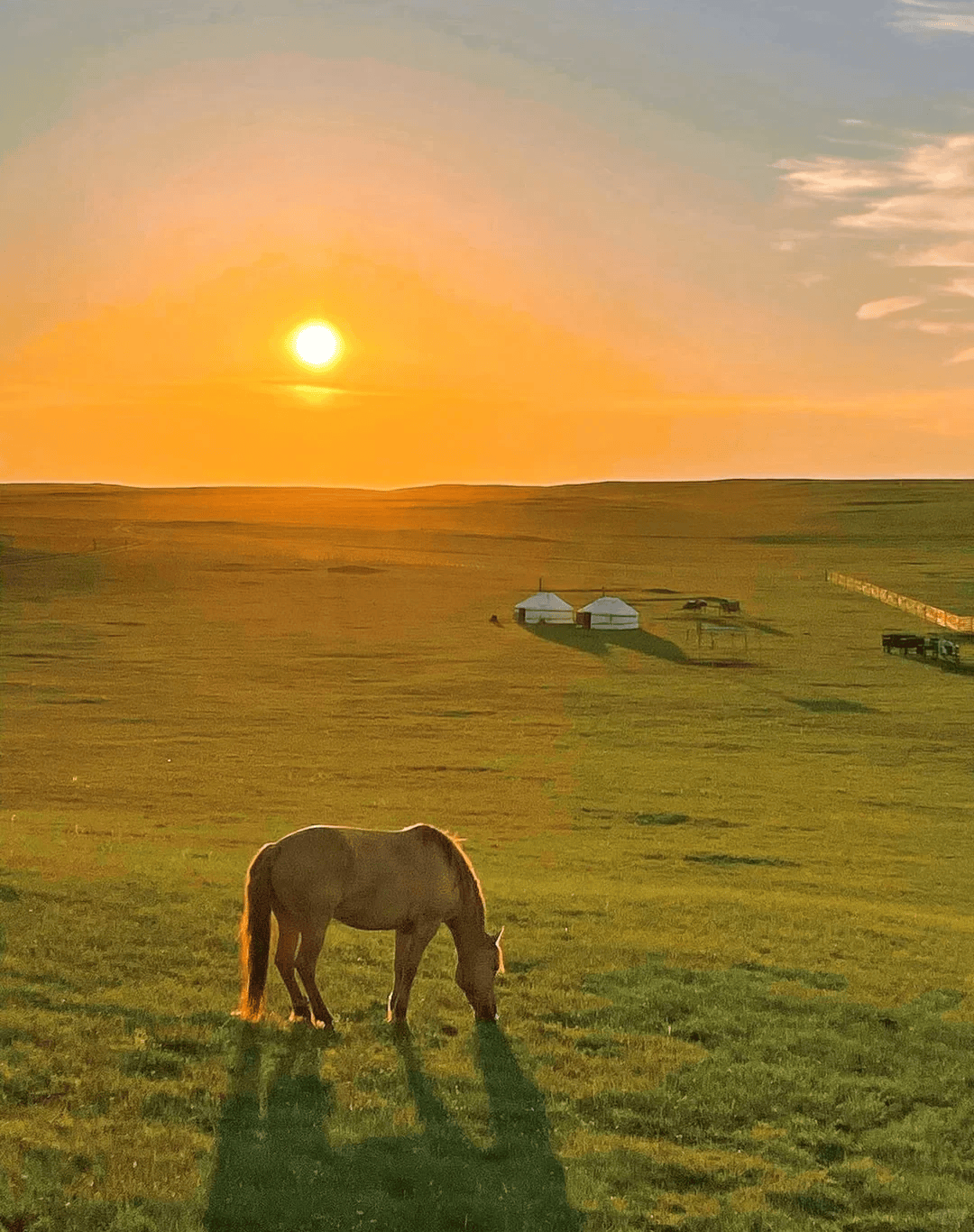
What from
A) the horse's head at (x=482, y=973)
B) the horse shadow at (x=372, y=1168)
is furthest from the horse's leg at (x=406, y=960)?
the horse shadow at (x=372, y=1168)

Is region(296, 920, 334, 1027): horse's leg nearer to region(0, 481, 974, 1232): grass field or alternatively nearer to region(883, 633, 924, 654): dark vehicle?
region(0, 481, 974, 1232): grass field

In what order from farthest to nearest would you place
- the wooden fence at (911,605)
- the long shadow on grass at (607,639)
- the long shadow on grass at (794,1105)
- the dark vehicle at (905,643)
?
the wooden fence at (911,605)
the long shadow on grass at (607,639)
the dark vehicle at (905,643)
the long shadow on grass at (794,1105)

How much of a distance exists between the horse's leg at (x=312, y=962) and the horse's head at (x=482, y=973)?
1.43 m

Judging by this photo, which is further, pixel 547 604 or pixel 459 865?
pixel 547 604

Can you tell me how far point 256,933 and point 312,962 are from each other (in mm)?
601

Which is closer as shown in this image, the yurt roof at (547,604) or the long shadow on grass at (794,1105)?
the long shadow on grass at (794,1105)

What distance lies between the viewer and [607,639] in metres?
68.1

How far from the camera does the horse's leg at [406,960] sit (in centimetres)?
1158

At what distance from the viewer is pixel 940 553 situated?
4929 inches

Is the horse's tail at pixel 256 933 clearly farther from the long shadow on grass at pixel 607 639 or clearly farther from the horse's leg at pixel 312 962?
the long shadow on grass at pixel 607 639

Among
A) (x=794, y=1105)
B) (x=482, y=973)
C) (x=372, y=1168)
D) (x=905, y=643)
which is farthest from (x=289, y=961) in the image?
(x=905, y=643)

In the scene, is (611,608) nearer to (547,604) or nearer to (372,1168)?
(547,604)

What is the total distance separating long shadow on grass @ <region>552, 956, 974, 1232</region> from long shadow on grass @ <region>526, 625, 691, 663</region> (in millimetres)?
47348

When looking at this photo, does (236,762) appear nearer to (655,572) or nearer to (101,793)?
(101,793)
